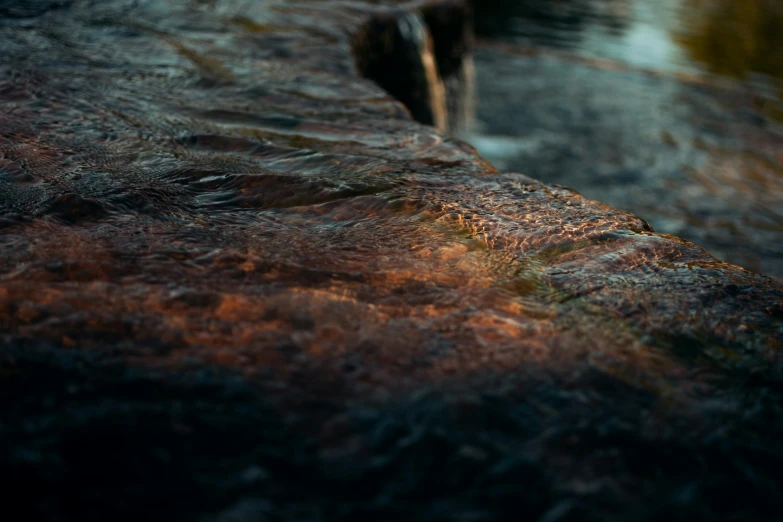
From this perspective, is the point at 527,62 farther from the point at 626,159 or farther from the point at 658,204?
the point at 658,204

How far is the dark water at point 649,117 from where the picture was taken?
545cm

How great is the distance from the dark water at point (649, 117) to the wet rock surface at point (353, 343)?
327 centimetres

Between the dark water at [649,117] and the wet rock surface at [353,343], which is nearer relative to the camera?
the wet rock surface at [353,343]

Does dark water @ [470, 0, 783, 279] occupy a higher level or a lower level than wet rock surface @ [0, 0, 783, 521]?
lower

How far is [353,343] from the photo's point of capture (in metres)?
1.45

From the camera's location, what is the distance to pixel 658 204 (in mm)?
5500

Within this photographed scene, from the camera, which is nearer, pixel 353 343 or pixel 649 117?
pixel 353 343

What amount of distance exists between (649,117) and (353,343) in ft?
23.4

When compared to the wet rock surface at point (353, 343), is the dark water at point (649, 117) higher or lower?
lower

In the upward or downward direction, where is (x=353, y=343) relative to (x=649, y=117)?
upward

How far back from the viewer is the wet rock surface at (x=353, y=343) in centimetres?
117

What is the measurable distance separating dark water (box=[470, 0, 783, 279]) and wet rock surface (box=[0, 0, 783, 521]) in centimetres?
327

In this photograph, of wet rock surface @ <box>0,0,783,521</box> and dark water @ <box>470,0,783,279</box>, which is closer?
wet rock surface @ <box>0,0,783,521</box>

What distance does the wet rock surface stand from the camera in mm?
1171
